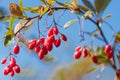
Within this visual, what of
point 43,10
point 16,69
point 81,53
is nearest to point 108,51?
point 81,53

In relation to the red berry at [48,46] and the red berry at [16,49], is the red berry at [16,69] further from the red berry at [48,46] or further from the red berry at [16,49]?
the red berry at [48,46]

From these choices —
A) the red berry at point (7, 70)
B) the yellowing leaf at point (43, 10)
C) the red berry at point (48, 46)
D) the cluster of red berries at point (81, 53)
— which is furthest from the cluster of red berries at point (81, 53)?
the red berry at point (7, 70)

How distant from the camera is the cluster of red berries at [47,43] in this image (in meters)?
1.38

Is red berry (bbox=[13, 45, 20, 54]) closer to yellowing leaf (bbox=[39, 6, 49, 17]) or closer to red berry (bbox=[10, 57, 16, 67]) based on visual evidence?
red berry (bbox=[10, 57, 16, 67])

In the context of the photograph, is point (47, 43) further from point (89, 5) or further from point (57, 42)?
point (89, 5)

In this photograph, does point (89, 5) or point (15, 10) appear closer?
point (89, 5)

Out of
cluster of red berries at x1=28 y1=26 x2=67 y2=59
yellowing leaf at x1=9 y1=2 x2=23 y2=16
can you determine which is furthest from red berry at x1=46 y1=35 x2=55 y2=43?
yellowing leaf at x1=9 y1=2 x2=23 y2=16

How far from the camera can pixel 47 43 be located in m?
1.38

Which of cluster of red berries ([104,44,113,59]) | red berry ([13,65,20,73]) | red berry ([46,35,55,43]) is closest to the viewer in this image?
cluster of red berries ([104,44,113,59])

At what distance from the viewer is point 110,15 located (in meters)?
1.45

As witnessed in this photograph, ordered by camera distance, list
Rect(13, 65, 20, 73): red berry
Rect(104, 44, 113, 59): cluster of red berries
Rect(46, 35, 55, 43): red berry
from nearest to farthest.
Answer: Rect(104, 44, 113, 59): cluster of red berries → Rect(46, 35, 55, 43): red berry → Rect(13, 65, 20, 73): red berry

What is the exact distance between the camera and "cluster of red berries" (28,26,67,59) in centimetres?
138

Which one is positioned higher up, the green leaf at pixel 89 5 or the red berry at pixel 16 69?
the red berry at pixel 16 69

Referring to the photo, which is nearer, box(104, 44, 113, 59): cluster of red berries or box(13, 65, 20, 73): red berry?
box(104, 44, 113, 59): cluster of red berries
